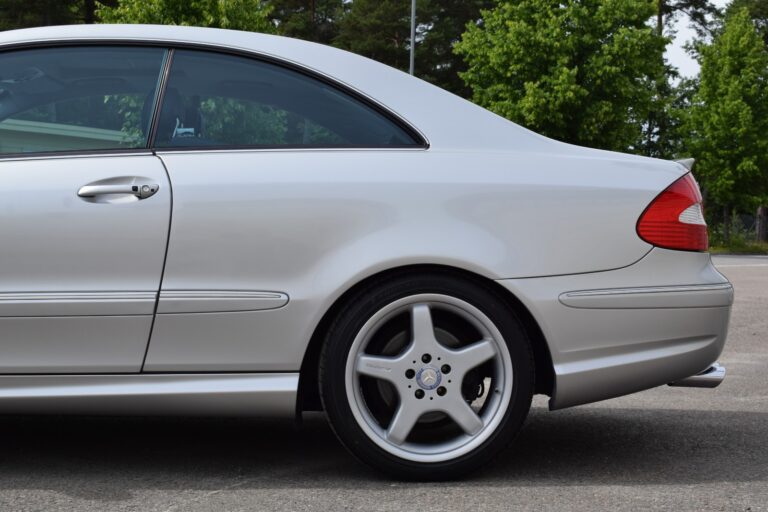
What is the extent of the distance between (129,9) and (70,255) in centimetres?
2343

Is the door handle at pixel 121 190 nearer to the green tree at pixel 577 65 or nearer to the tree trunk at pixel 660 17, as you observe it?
the green tree at pixel 577 65

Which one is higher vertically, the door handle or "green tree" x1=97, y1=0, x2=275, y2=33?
the door handle

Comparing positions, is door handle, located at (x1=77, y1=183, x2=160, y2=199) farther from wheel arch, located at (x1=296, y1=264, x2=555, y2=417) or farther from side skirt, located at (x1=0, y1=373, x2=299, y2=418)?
wheel arch, located at (x1=296, y1=264, x2=555, y2=417)

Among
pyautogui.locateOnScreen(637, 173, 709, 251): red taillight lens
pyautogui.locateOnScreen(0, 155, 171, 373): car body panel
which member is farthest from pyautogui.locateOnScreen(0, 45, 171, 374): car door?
pyautogui.locateOnScreen(637, 173, 709, 251): red taillight lens

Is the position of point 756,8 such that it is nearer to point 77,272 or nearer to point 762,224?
point 762,224

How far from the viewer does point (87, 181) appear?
3.69 m

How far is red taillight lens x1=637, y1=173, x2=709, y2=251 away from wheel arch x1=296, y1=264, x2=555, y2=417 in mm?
497

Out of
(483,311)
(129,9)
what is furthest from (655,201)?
(129,9)

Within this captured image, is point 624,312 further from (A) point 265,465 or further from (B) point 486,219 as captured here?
(A) point 265,465

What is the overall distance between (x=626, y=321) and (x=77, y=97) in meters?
2.06

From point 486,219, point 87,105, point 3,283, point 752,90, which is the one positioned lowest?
point 752,90

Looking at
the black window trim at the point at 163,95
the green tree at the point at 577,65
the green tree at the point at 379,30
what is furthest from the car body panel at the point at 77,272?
the green tree at the point at 379,30

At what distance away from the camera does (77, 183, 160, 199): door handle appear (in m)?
3.67

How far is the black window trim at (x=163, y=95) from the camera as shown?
3791mm
